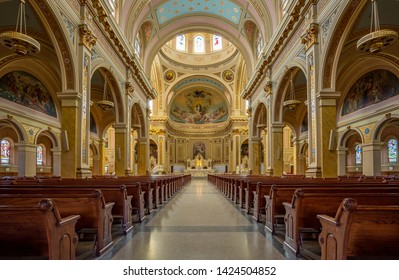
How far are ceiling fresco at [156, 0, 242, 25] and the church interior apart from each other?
9cm

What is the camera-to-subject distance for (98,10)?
1080 centimetres

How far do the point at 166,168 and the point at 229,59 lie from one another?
14.6 m

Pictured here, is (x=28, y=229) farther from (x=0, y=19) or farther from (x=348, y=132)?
(x=348, y=132)

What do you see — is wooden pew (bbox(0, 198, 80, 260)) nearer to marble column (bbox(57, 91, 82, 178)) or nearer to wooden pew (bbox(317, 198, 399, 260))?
wooden pew (bbox(317, 198, 399, 260))

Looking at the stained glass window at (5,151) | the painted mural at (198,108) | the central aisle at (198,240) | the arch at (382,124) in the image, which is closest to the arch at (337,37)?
the arch at (382,124)

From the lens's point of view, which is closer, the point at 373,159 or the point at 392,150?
the point at 373,159

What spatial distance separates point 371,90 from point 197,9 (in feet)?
40.8

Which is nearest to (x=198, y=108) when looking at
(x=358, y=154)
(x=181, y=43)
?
(x=181, y=43)

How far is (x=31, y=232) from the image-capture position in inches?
96.2

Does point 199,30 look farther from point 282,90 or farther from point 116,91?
point 282,90

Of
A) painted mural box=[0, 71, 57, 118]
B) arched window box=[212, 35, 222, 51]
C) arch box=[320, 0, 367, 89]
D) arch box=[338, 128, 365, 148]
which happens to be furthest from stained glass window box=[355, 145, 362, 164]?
arched window box=[212, 35, 222, 51]

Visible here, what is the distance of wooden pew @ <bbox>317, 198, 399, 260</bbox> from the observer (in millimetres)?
2225

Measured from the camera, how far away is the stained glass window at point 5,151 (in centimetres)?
1476

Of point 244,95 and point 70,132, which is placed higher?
point 244,95
